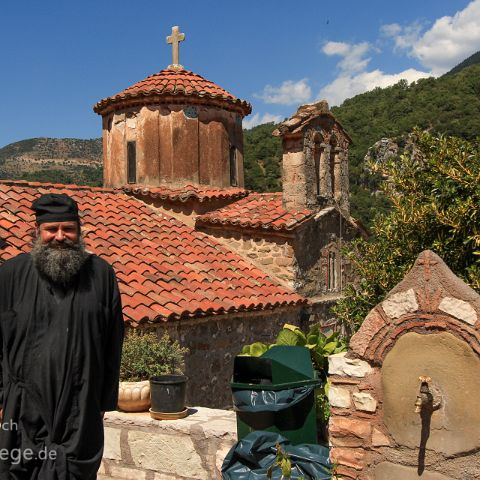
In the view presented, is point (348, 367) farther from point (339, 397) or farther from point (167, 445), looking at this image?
point (167, 445)

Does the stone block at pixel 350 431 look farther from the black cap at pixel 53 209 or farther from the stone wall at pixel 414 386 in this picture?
the black cap at pixel 53 209

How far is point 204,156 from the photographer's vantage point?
11469 millimetres

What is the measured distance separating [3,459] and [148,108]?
917 centimetres

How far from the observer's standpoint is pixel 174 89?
36.1ft

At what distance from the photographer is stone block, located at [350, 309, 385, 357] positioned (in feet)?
11.7

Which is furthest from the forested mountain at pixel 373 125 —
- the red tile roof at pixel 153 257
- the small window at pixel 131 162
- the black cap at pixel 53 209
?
the black cap at pixel 53 209

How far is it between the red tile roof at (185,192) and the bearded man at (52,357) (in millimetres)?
7545

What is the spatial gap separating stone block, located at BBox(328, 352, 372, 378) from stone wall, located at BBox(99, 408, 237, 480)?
1.23 metres

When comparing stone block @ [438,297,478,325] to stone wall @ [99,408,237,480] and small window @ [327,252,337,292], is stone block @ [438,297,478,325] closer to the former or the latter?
stone wall @ [99,408,237,480]

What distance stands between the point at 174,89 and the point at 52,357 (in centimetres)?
889

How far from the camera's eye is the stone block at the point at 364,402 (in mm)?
3559

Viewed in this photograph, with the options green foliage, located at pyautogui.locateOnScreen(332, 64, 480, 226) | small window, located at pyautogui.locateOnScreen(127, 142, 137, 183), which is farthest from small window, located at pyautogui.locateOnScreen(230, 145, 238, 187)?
green foliage, located at pyautogui.locateOnScreen(332, 64, 480, 226)

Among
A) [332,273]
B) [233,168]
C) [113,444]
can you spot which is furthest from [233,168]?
[113,444]

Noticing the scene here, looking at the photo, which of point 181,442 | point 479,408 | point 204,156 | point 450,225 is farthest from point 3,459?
point 204,156
